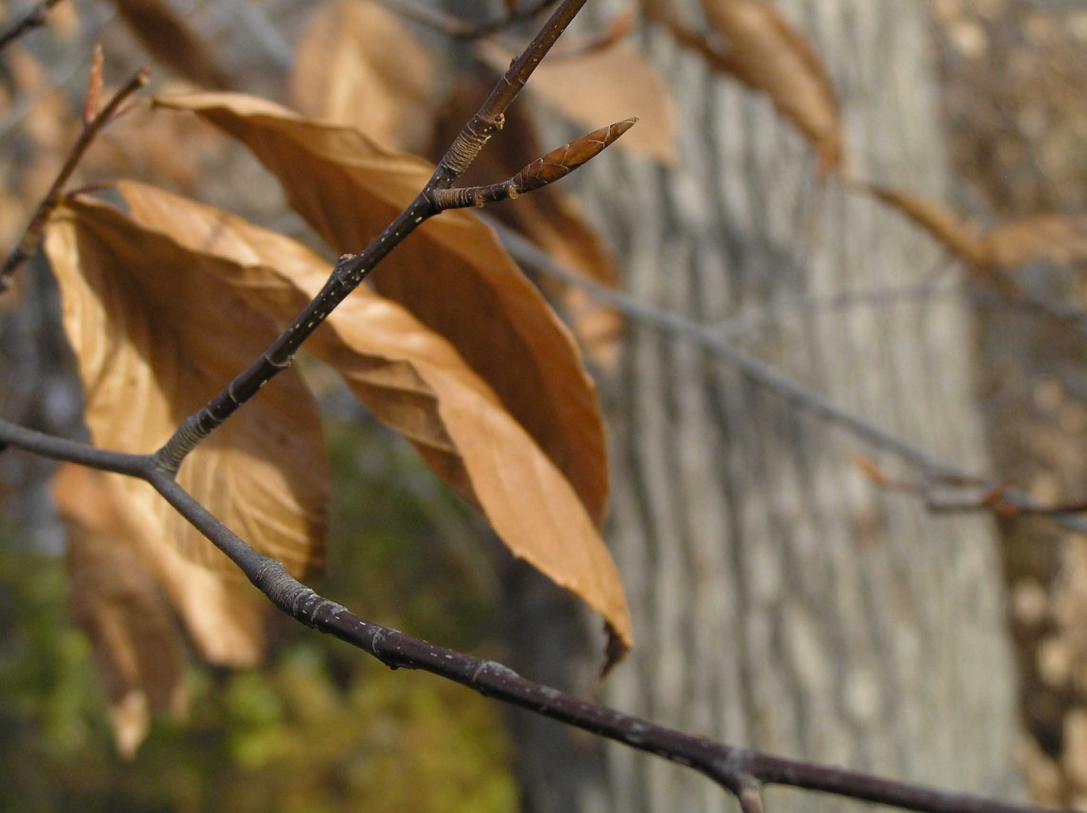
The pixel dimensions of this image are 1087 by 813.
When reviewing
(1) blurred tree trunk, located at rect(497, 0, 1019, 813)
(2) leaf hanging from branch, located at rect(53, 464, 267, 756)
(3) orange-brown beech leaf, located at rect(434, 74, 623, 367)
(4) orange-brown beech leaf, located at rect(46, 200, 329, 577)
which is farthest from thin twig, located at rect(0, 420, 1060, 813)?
(1) blurred tree trunk, located at rect(497, 0, 1019, 813)

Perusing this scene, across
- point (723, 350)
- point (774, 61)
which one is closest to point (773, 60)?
point (774, 61)

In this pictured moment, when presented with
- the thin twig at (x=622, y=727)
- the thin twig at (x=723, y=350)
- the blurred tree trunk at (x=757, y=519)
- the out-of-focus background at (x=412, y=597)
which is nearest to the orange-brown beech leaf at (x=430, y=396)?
the thin twig at (x=622, y=727)

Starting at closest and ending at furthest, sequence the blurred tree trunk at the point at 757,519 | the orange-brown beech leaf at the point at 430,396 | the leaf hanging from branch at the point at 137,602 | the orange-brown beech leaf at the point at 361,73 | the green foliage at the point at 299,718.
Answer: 1. the orange-brown beech leaf at the point at 430,396
2. the leaf hanging from branch at the point at 137,602
3. the orange-brown beech leaf at the point at 361,73
4. the blurred tree trunk at the point at 757,519
5. the green foliage at the point at 299,718

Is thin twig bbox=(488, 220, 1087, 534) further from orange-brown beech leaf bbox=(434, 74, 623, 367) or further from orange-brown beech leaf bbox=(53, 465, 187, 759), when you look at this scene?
orange-brown beech leaf bbox=(53, 465, 187, 759)

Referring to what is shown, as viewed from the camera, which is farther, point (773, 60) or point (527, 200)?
point (527, 200)

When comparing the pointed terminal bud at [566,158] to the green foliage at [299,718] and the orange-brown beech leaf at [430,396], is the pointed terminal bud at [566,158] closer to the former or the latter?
the orange-brown beech leaf at [430,396]

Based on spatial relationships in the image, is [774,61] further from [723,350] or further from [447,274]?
[447,274]
